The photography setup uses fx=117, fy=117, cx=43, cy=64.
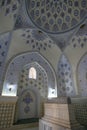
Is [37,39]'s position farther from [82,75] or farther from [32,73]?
[82,75]

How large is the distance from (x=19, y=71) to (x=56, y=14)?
17.7ft

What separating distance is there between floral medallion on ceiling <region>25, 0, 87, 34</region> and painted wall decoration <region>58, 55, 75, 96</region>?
2711 mm

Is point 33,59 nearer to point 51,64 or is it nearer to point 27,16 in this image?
point 51,64

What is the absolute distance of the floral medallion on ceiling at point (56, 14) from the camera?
329 inches

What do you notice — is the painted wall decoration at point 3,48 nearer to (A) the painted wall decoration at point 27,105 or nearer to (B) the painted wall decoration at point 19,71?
(B) the painted wall decoration at point 19,71

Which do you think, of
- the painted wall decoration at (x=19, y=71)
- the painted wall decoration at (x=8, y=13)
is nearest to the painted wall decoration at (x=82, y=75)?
the painted wall decoration at (x=19, y=71)

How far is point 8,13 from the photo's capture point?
287 inches

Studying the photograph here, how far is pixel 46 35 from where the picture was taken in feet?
30.9

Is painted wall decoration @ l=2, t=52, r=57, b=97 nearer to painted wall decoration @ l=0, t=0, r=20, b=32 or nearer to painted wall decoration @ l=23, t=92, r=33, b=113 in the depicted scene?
painted wall decoration @ l=23, t=92, r=33, b=113

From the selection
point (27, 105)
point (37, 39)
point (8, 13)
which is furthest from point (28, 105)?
point (8, 13)

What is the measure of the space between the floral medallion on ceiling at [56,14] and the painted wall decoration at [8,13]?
40.8 inches

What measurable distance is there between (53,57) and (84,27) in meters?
3.60

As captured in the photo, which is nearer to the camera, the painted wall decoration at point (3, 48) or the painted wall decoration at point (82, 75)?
the painted wall decoration at point (3, 48)

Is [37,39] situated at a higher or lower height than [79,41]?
higher
